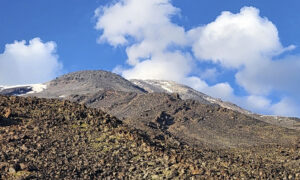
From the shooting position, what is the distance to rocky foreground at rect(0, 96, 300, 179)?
17.7 m

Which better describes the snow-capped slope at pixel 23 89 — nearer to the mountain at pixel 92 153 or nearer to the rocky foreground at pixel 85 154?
the mountain at pixel 92 153

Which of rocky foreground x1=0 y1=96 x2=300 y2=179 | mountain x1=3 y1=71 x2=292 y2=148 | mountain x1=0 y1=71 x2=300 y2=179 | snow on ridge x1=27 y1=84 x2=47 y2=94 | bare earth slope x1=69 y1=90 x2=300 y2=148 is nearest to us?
rocky foreground x1=0 y1=96 x2=300 y2=179

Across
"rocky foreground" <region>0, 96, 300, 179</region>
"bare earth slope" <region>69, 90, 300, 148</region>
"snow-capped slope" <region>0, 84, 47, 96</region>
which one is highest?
"snow-capped slope" <region>0, 84, 47, 96</region>

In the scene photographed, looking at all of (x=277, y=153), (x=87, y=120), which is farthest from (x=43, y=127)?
(x=277, y=153)

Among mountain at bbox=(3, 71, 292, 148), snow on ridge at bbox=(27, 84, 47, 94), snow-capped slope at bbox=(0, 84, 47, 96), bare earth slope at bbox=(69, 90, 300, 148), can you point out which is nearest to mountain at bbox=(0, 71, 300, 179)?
mountain at bbox=(3, 71, 292, 148)

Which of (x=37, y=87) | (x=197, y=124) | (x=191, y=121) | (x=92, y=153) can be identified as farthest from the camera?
(x=37, y=87)

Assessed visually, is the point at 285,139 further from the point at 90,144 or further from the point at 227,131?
the point at 90,144

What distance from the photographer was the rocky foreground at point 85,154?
58.1 feet

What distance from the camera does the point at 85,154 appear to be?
19625 mm

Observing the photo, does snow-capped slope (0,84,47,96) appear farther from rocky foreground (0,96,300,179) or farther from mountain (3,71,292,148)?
rocky foreground (0,96,300,179)

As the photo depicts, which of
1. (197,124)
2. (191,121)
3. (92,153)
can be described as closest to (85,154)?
(92,153)

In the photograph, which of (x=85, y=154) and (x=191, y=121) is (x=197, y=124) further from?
(x=85, y=154)

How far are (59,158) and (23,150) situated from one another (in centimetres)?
184

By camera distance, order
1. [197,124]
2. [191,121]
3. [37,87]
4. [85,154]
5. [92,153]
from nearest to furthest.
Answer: [85,154] → [92,153] → [197,124] → [191,121] → [37,87]
